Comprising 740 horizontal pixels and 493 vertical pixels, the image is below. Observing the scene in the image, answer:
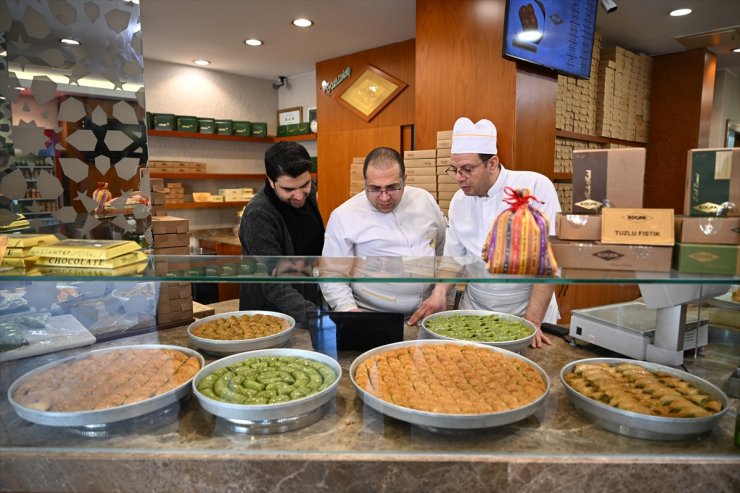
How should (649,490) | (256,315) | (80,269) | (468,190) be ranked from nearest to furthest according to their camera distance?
1. (649,490)
2. (80,269)
3. (256,315)
4. (468,190)

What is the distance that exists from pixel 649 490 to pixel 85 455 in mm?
1279

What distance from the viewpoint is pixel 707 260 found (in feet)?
3.87

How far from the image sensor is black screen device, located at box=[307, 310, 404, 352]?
1.50 metres

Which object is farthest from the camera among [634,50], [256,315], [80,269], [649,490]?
[634,50]

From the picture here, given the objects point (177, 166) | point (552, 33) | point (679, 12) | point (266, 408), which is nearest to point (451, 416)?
point (266, 408)

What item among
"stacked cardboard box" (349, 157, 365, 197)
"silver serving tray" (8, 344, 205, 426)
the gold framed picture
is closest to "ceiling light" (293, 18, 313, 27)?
the gold framed picture

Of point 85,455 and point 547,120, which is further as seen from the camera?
point 547,120

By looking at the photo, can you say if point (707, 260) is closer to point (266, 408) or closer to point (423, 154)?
point (266, 408)

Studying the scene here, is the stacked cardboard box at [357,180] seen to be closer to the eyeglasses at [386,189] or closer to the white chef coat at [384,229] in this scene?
the white chef coat at [384,229]

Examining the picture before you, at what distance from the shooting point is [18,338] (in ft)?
4.81

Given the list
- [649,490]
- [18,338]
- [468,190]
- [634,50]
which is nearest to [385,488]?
[649,490]

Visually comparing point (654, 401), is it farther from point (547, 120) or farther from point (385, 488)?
point (547, 120)

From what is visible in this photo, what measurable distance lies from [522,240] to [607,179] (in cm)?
28

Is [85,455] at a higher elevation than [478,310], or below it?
below
